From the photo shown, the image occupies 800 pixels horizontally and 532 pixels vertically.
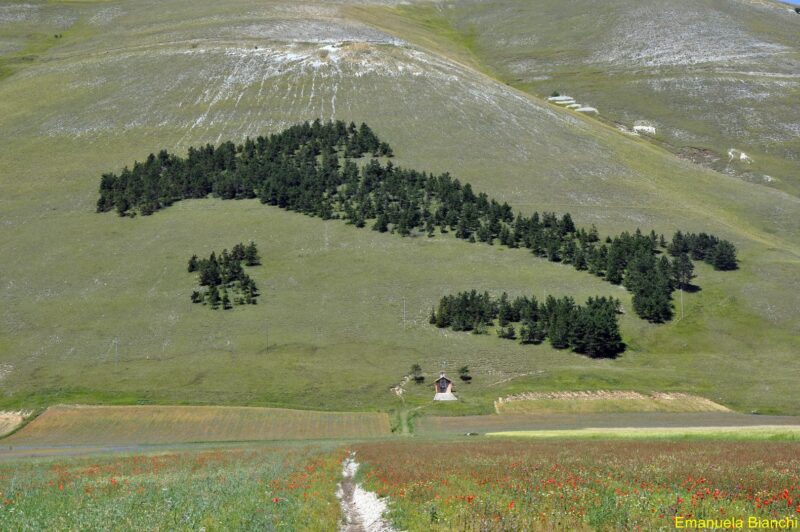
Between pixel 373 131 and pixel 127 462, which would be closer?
pixel 127 462

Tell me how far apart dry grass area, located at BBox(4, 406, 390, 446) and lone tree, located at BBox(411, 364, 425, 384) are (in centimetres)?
1207

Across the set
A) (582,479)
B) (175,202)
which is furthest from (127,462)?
(175,202)

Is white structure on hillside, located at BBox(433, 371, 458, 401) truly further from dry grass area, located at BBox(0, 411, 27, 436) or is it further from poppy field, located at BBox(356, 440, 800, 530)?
poppy field, located at BBox(356, 440, 800, 530)

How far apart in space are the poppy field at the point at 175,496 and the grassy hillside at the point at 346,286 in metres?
53.7

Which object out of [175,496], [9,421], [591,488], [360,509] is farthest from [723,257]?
[175,496]

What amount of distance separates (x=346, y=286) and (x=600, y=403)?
52063 mm

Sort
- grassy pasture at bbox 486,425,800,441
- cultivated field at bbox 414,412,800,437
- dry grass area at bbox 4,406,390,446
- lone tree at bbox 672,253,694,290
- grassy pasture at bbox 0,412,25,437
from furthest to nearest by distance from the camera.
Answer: lone tree at bbox 672,253,694,290, grassy pasture at bbox 0,412,25,437, dry grass area at bbox 4,406,390,446, cultivated field at bbox 414,412,800,437, grassy pasture at bbox 486,425,800,441

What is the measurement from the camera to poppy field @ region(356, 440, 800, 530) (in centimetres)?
1964

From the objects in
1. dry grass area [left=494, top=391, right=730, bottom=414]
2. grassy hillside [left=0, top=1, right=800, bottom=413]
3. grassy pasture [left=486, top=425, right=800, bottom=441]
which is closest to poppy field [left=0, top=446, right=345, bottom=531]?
grassy pasture [left=486, top=425, right=800, bottom=441]

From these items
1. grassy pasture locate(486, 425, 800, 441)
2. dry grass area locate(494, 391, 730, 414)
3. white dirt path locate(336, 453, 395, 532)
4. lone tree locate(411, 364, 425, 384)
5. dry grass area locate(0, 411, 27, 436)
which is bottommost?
dry grass area locate(0, 411, 27, 436)

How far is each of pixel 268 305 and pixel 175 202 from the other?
54.7 meters

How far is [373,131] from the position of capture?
641 ft

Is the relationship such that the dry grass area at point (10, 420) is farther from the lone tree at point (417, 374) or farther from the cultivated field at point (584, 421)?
the lone tree at point (417, 374)

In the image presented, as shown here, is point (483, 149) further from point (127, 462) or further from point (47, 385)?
point (127, 462)
